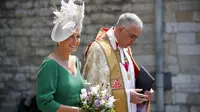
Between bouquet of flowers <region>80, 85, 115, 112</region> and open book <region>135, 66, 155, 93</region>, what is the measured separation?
611 mm

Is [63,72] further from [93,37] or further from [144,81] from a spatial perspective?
[93,37]

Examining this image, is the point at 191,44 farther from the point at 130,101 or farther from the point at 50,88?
the point at 50,88

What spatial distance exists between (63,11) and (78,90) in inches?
22.6

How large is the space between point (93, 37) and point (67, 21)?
4.59 m

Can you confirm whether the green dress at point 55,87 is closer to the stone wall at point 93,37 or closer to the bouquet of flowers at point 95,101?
the bouquet of flowers at point 95,101

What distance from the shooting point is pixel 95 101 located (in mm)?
3113

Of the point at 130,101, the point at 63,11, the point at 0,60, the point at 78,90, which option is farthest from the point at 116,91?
the point at 0,60

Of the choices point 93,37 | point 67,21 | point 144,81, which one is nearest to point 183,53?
point 93,37

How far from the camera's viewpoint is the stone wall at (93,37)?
7.25 m

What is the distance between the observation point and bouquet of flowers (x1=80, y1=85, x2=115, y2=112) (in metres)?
3.11

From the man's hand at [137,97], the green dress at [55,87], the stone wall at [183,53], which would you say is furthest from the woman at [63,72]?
the stone wall at [183,53]

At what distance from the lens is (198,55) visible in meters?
7.21

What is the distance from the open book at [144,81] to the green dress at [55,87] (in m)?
0.72

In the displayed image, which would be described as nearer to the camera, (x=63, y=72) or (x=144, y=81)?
(x=63, y=72)
